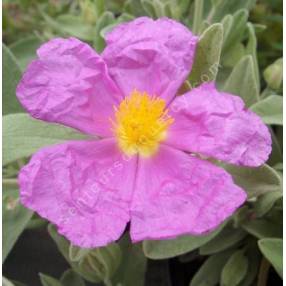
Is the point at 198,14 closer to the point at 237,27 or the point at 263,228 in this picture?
the point at 237,27

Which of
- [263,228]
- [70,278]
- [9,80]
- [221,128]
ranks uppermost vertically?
[221,128]

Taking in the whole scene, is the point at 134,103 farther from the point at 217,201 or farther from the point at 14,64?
the point at 14,64

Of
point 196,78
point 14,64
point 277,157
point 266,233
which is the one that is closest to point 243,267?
point 266,233

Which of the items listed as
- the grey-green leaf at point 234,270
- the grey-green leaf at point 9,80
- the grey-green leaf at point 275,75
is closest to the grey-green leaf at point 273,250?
the grey-green leaf at point 234,270

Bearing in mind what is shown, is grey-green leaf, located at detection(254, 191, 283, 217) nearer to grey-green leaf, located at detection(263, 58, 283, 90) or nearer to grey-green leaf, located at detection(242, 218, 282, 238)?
grey-green leaf, located at detection(242, 218, 282, 238)

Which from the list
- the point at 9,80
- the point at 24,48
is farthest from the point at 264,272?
the point at 24,48

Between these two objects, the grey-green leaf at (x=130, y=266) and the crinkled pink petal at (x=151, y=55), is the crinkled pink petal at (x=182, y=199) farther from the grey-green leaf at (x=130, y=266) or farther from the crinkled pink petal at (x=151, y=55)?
the grey-green leaf at (x=130, y=266)

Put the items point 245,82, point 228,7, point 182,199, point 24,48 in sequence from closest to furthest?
1. point 182,199
2. point 245,82
3. point 228,7
4. point 24,48
